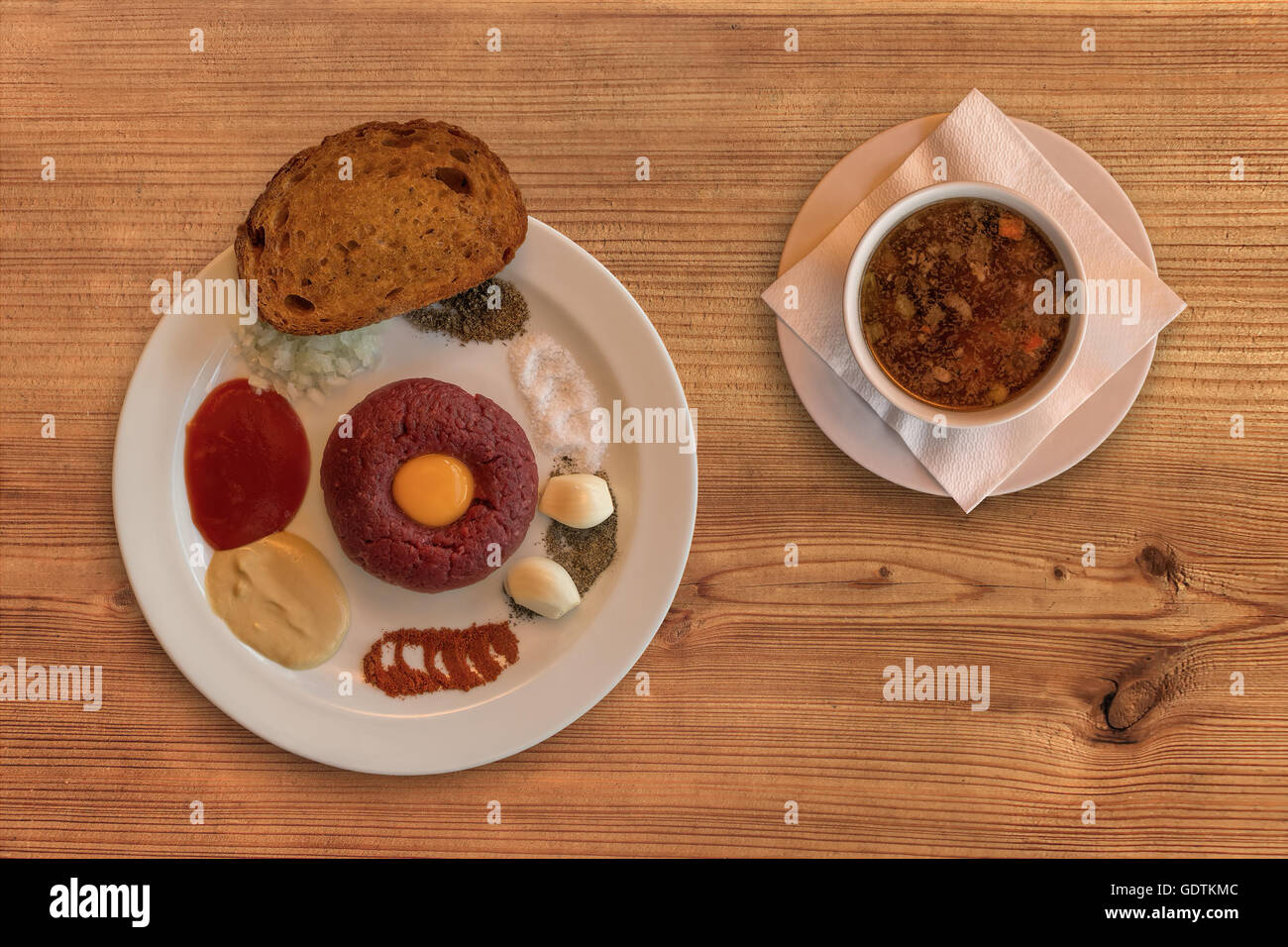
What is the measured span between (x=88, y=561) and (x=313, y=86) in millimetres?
1018

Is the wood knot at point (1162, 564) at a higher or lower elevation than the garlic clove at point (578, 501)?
lower

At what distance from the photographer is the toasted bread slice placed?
139cm

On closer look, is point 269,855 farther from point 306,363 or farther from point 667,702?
point 306,363

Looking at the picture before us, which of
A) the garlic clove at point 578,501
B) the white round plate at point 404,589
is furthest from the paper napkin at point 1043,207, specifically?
the garlic clove at point 578,501

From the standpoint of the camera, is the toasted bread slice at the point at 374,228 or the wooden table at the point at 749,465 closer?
the toasted bread slice at the point at 374,228

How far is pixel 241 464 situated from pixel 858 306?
1144mm

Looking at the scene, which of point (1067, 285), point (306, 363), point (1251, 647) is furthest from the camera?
point (1251, 647)

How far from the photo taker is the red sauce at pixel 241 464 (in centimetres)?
156

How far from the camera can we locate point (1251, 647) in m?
1.65

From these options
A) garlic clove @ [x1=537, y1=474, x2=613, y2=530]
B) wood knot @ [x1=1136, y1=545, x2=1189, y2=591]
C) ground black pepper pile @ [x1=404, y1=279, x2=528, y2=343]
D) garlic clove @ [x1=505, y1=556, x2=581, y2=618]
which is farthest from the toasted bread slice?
wood knot @ [x1=1136, y1=545, x2=1189, y2=591]

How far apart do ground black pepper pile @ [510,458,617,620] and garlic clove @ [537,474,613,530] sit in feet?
0.06

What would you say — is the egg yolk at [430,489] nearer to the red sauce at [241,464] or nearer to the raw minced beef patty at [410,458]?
the raw minced beef patty at [410,458]

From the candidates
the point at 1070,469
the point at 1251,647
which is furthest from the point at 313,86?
the point at 1251,647

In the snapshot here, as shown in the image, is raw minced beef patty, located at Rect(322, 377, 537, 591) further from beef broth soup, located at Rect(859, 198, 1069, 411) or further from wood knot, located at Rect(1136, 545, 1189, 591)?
wood knot, located at Rect(1136, 545, 1189, 591)
